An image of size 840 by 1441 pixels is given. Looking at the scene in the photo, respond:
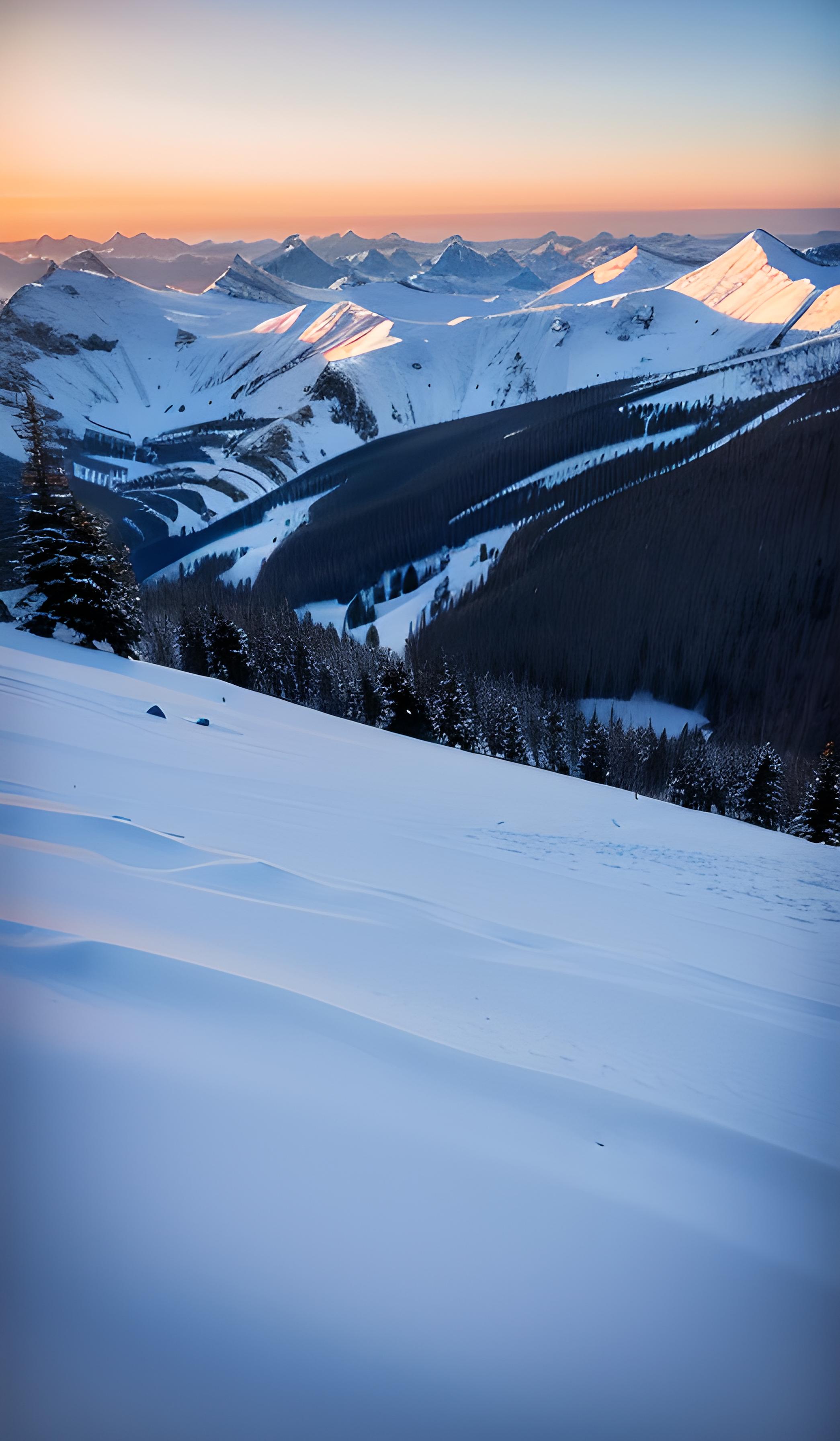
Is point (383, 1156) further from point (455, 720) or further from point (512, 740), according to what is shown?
point (512, 740)

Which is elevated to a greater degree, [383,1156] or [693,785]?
[383,1156]

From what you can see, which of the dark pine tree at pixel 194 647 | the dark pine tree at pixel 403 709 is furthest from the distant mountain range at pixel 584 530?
the dark pine tree at pixel 403 709

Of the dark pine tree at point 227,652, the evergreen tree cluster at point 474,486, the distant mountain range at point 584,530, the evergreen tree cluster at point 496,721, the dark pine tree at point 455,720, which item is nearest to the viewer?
the evergreen tree cluster at point 496,721

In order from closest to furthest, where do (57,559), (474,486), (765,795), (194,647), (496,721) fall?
(57,559) → (765,795) → (194,647) → (496,721) → (474,486)

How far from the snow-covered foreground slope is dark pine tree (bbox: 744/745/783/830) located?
32756mm

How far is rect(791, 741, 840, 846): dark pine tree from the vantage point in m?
29.5

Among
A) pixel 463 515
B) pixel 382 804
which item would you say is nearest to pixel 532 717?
pixel 382 804

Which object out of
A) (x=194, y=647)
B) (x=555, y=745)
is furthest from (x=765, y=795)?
(x=194, y=647)

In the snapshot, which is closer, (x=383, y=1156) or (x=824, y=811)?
(x=383, y=1156)

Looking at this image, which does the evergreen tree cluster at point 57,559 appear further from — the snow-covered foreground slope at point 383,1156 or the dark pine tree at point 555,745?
the dark pine tree at point 555,745

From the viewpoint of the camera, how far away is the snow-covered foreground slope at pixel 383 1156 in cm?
196

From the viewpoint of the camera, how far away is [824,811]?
97.9ft

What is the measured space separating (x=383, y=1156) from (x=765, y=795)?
38270 mm

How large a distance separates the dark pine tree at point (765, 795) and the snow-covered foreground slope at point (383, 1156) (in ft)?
107
